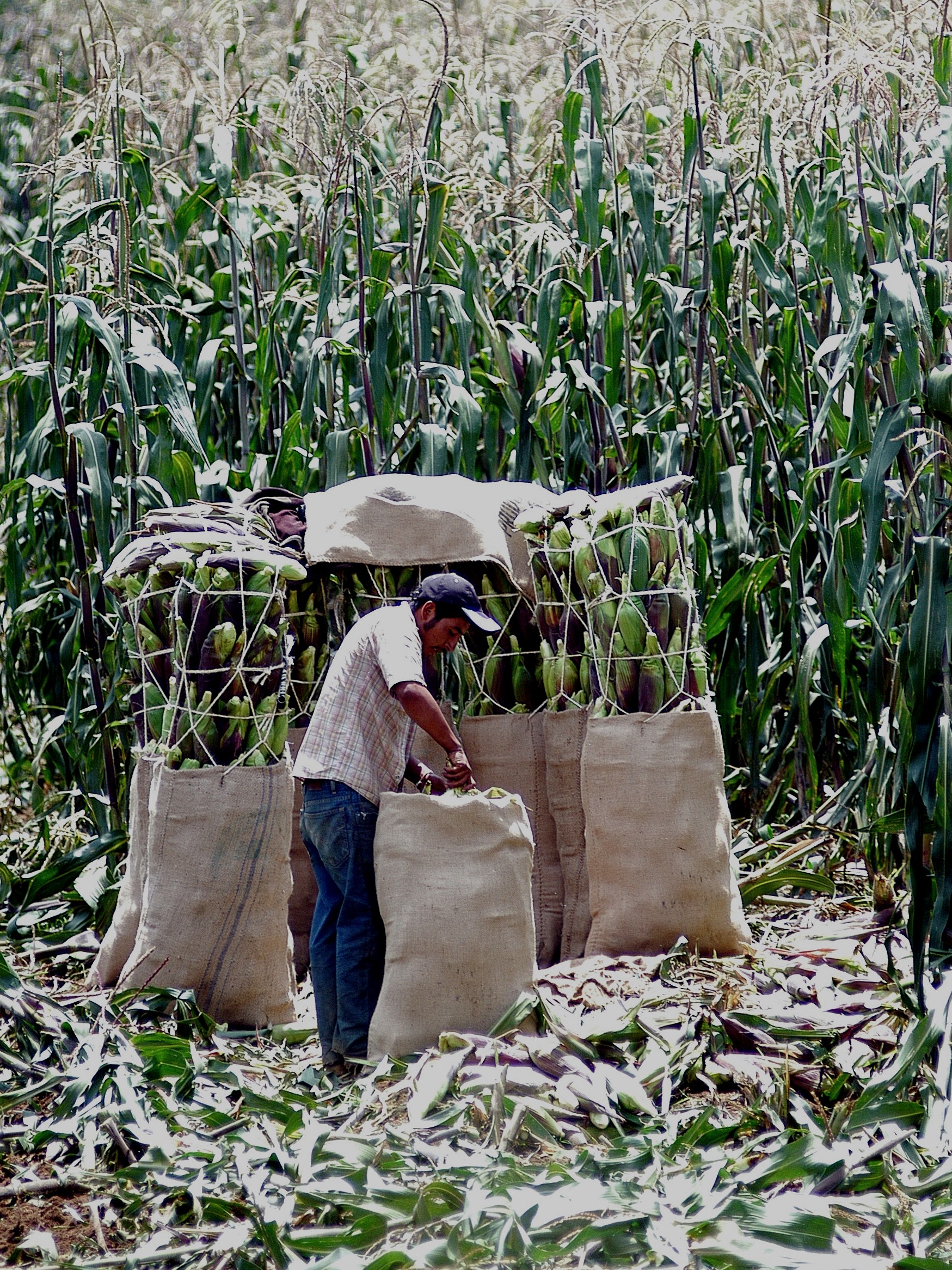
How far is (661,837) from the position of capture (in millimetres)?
3578

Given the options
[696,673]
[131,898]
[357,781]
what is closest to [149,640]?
[131,898]

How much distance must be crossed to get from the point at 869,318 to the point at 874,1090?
1.81 metres

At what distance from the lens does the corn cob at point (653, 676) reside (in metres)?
3.64

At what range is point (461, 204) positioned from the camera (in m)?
5.03

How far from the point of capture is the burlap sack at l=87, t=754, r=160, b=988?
142 inches

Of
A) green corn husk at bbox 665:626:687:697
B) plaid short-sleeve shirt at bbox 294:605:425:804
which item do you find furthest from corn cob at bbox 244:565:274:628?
green corn husk at bbox 665:626:687:697

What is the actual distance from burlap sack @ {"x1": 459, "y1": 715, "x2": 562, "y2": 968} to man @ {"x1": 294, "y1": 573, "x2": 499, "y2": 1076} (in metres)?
0.60

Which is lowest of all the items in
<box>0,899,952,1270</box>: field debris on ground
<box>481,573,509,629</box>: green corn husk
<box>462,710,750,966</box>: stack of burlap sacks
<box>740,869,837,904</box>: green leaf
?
<box>0,899,952,1270</box>: field debris on ground

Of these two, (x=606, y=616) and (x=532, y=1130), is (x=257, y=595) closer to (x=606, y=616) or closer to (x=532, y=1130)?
(x=606, y=616)

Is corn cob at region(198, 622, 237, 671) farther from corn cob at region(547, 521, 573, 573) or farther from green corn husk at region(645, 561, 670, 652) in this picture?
green corn husk at region(645, 561, 670, 652)

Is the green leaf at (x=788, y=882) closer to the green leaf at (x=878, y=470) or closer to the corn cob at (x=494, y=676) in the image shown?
the corn cob at (x=494, y=676)

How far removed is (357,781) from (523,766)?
783 mm

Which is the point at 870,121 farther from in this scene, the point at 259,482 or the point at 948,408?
the point at 259,482

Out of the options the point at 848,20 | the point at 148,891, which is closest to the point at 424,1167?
the point at 148,891
